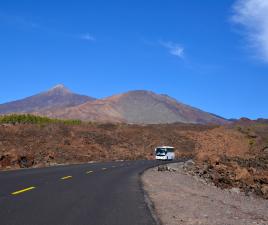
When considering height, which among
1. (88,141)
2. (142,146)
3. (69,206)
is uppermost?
(88,141)

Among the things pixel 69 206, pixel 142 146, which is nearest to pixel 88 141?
pixel 142 146

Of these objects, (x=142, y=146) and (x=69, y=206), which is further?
(x=142, y=146)

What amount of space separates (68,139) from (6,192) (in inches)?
2764


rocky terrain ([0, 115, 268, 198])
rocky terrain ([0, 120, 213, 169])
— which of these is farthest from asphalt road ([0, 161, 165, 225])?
rocky terrain ([0, 120, 213, 169])

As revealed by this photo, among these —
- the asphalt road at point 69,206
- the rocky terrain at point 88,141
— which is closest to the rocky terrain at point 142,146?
the rocky terrain at point 88,141

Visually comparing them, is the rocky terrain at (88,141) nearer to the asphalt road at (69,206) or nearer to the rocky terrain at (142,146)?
the rocky terrain at (142,146)

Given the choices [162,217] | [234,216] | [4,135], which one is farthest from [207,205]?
[4,135]

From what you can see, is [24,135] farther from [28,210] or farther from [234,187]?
[28,210]

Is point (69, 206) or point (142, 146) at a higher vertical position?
point (142, 146)

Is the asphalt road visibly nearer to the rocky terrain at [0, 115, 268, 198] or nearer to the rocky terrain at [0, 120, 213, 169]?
the rocky terrain at [0, 115, 268, 198]

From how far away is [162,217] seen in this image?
12.4 metres

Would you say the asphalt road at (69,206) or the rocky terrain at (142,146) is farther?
the rocky terrain at (142,146)

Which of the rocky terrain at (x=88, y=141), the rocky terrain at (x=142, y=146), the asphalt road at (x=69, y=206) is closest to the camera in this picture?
the asphalt road at (x=69, y=206)

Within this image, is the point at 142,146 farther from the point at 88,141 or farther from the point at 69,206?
the point at 69,206
